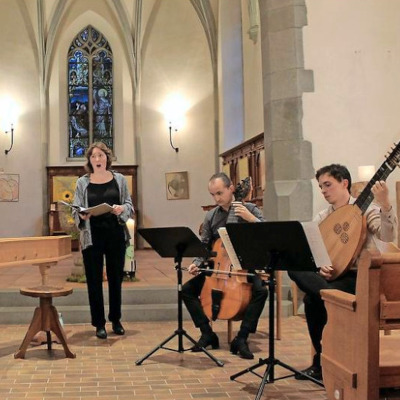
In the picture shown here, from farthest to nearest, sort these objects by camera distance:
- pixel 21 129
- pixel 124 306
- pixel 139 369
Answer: pixel 21 129 → pixel 124 306 → pixel 139 369

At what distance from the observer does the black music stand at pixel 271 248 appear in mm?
3742

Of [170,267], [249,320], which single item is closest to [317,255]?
[249,320]

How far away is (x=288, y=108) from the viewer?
766 cm

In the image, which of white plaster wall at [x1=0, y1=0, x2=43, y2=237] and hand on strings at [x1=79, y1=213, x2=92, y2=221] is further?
white plaster wall at [x1=0, y1=0, x2=43, y2=237]

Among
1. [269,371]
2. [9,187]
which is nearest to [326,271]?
[269,371]

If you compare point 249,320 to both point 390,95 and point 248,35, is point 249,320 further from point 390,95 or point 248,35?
point 248,35

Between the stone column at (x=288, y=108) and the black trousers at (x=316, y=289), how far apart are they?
3404mm

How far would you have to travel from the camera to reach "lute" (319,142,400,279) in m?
3.89

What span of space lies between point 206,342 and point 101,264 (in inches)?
52.3

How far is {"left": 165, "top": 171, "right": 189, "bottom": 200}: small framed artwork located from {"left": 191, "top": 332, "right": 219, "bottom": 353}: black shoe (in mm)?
10710

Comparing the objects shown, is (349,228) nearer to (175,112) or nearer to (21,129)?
(175,112)

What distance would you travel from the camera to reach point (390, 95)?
773 centimetres

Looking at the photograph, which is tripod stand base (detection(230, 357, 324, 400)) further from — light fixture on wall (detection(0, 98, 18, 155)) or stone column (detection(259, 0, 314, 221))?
light fixture on wall (detection(0, 98, 18, 155))

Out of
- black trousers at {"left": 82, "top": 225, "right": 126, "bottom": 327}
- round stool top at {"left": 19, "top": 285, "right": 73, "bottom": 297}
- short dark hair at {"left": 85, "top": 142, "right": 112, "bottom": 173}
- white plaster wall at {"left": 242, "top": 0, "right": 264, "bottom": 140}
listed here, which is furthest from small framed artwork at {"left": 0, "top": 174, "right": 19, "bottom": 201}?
round stool top at {"left": 19, "top": 285, "right": 73, "bottom": 297}
